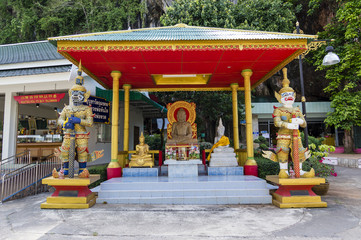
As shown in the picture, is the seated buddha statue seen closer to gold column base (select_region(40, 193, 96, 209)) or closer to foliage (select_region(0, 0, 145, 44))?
gold column base (select_region(40, 193, 96, 209))

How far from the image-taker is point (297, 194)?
534cm

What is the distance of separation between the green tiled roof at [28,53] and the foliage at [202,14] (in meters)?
6.18

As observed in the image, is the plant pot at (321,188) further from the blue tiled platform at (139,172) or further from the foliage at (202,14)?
the foliage at (202,14)

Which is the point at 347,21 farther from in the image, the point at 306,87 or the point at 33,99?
the point at 33,99

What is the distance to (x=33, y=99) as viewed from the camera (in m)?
9.43

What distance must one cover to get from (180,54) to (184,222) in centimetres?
438

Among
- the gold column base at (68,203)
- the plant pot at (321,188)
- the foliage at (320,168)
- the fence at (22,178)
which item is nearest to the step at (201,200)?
the gold column base at (68,203)

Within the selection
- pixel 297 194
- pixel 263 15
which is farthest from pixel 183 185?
pixel 263 15

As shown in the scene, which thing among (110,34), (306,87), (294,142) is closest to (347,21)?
(306,87)

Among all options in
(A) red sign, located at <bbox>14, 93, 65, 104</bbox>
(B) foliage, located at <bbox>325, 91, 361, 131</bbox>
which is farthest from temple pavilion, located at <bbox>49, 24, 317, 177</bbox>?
(B) foliage, located at <bbox>325, 91, 361, 131</bbox>

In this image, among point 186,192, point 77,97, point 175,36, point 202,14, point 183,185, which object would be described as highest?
point 202,14

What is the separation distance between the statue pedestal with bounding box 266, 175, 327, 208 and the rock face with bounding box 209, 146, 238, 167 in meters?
1.95

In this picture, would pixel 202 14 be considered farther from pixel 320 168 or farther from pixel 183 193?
pixel 183 193

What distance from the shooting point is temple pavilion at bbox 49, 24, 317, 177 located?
19.2 feet
